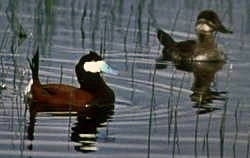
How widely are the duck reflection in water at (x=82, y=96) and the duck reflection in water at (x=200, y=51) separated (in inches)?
69.4

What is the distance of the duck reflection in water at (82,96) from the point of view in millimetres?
12445

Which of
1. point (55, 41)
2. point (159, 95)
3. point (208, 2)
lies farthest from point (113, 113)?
point (208, 2)

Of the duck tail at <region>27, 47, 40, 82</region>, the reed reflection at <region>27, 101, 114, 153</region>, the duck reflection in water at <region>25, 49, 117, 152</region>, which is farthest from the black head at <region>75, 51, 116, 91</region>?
the duck tail at <region>27, 47, 40, 82</region>

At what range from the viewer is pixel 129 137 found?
36.6 ft

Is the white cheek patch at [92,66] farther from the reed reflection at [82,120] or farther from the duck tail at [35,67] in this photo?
the duck tail at [35,67]

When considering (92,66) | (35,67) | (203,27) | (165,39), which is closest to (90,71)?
(92,66)

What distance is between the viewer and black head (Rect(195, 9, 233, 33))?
17.1 meters

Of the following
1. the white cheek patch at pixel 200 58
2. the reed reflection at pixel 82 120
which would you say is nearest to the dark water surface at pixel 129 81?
the reed reflection at pixel 82 120

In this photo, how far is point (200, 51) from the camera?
16859 mm

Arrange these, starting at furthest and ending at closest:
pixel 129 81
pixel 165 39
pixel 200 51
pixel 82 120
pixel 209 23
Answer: pixel 209 23 < pixel 200 51 < pixel 165 39 < pixel 129 81 < pixel 82 120

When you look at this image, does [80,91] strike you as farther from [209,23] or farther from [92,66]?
[209,23]

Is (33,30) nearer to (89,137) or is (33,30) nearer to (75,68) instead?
(75,68)

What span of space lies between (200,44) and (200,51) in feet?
1.19

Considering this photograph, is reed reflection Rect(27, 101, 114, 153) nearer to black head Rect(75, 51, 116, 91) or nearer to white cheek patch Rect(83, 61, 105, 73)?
black head Rect(75, 51, 116, 91)
